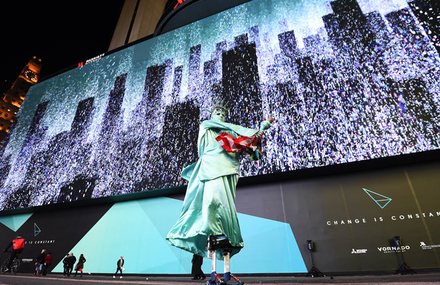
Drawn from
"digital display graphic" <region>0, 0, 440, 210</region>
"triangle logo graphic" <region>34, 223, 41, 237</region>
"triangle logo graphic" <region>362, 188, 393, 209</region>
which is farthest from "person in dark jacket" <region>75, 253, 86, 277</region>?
"triangle logo graphic" <region>362, 188, 393, 209</region>

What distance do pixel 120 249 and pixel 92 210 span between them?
205 cm

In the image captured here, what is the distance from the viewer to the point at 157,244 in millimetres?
7418

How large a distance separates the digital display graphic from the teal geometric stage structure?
107 centimetres

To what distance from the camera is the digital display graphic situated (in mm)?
5539

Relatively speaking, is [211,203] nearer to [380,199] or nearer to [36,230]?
[380,199]

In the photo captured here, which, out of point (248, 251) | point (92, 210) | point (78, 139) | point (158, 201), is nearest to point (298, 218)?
point (248, 251)

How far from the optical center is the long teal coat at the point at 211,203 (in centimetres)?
200

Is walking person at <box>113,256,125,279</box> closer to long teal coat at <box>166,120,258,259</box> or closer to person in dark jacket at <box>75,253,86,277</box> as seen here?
person in dark jacket at <box>75,253,86,277</box>

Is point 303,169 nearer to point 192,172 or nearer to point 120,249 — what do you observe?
point 192,172

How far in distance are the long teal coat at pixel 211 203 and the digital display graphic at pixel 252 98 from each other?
3.85 meters

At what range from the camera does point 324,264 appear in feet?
18.6

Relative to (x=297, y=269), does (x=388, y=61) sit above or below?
above

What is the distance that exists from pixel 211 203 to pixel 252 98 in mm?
5114

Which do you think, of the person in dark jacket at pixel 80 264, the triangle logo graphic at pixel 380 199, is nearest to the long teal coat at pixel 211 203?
the triangle logo graphic at pixel 380 199
